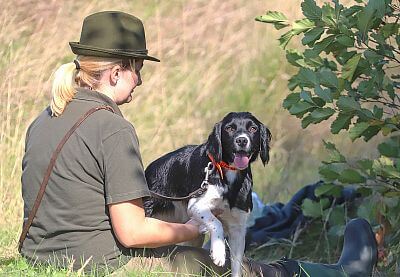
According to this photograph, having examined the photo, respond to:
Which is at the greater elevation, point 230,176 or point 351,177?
point 230,176

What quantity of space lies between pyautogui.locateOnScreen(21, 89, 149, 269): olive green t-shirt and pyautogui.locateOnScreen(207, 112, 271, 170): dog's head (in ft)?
2.60

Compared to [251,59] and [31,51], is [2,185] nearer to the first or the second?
[31,51]

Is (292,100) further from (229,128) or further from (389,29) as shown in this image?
(229,128)

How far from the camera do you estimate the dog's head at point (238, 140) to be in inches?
188

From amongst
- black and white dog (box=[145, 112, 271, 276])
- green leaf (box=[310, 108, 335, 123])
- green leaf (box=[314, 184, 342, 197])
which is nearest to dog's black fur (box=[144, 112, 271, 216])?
black and white dog (box=[145, 112, 271, 276])

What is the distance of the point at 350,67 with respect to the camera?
523 centimetres

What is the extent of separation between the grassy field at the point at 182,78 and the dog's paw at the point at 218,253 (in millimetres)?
1814

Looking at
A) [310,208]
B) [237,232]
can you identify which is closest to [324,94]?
[237,232]

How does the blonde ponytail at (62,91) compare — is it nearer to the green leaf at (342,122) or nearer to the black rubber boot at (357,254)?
the black rubber boot at (357,254)

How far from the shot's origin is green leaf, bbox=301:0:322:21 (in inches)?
202

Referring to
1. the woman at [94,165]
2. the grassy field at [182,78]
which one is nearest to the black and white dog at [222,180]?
the woman at [94,165]

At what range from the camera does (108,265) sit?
4.12 meters

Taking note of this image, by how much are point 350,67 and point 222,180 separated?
41.9 inches

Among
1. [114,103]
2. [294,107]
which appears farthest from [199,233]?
[294,107]
